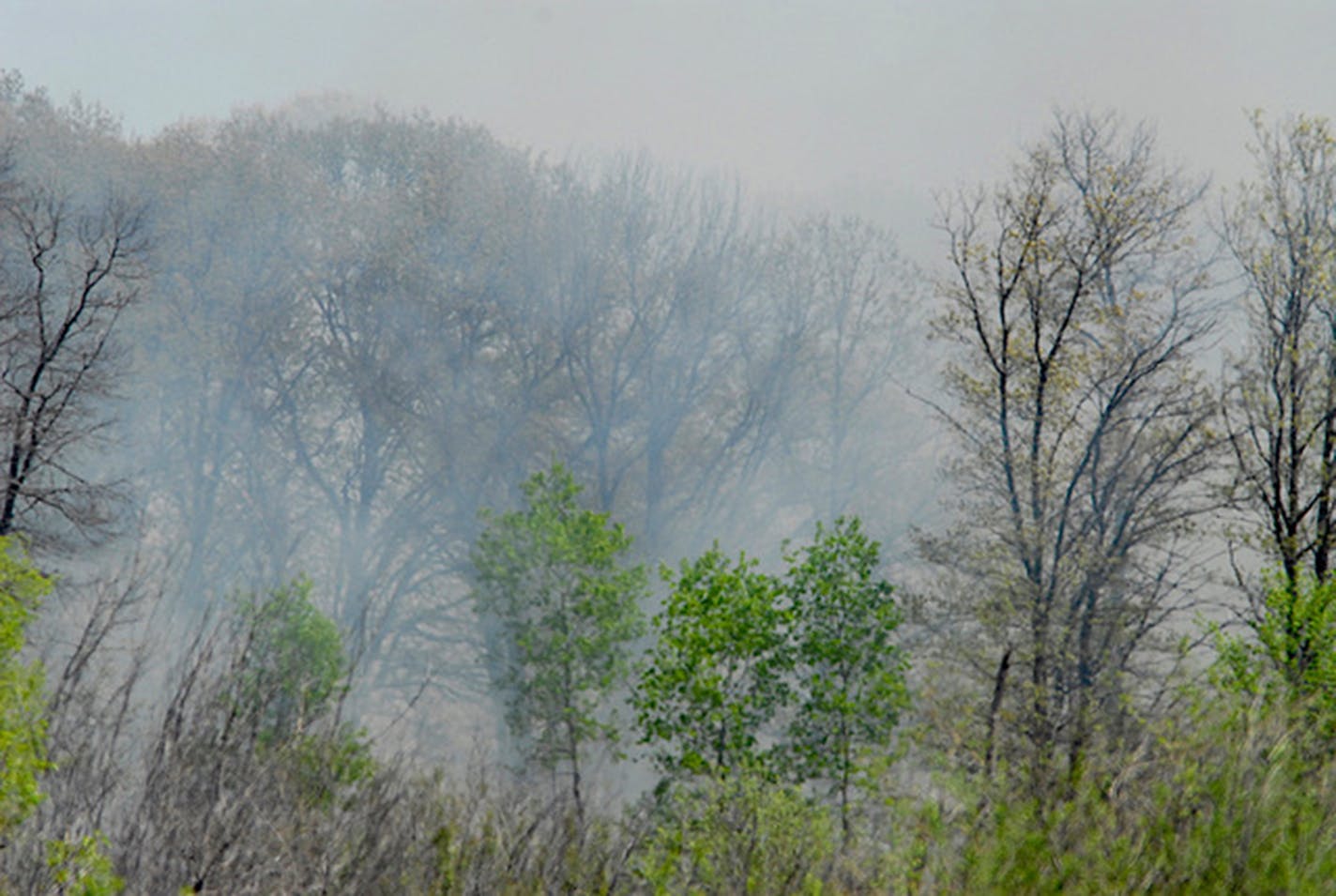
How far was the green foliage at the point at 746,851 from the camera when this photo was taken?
7.34m

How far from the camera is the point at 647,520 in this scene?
3338 centimetres

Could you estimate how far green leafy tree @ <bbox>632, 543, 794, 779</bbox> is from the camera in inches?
649

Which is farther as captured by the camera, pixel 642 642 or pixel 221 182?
pixel 221 182

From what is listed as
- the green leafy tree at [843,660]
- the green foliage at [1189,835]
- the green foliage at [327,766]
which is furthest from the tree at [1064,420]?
the green foliage at [1189,835]

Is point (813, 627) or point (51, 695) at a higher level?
point (813, 627)

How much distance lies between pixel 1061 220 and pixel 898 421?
66.1ft

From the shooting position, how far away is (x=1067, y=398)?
59.5ft

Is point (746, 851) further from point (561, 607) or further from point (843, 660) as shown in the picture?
point (561, 607)

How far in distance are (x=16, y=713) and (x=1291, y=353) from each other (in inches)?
590

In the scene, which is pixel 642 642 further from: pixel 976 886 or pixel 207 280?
pixel 976 886

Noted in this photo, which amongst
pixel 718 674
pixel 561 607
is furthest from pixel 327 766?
pixel 561 607

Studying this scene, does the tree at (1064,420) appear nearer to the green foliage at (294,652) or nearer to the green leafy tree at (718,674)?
the green leafy tree at (718,674)

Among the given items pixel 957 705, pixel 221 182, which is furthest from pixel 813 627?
pixel 221 182

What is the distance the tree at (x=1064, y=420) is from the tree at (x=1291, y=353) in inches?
53.9
